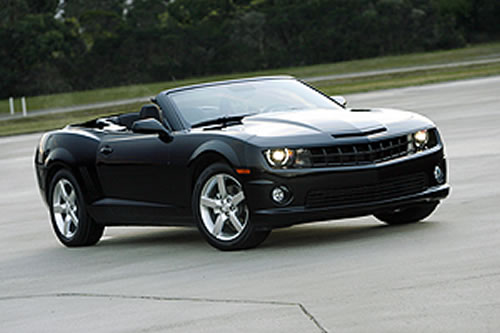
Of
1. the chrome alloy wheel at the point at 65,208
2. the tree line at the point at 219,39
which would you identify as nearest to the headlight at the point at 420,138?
the chrome alloy wheel at the point at 65,208

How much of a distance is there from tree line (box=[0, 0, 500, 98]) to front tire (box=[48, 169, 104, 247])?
56.4 m

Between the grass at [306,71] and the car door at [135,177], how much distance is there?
158ft

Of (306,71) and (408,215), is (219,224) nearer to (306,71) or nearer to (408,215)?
(408,215)

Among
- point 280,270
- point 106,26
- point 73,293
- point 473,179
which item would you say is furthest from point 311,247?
point 106,26

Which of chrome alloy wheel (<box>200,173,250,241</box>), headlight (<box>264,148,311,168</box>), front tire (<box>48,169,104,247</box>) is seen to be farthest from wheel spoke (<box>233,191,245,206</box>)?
front tire (<box>48,169,104,247</box>)

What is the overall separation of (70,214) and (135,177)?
3.82ft

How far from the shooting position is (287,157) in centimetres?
786

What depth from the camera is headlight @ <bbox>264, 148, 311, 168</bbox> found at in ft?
25.8

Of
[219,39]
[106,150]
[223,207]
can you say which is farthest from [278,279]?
[219,39]

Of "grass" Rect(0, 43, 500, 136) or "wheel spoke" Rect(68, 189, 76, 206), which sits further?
"grass" Rect(0, 43, 500, 136)

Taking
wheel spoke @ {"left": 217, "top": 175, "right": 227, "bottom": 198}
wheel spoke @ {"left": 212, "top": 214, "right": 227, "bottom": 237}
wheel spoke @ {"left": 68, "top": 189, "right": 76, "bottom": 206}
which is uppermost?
wheel spoke @ {"left": 217, "top": 175, "right": 227, "bottom": 198}

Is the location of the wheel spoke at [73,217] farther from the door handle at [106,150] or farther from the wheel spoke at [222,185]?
the wheel spoke at [222,185]

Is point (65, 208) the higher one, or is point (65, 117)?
point (65, 208)

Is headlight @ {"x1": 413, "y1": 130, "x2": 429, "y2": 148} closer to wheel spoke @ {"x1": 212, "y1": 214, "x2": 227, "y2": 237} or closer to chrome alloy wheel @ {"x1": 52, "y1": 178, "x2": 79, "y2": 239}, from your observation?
wheel spoke @ {"x1": 212, "y1": 214, "x2": 227, "y2": 237}
